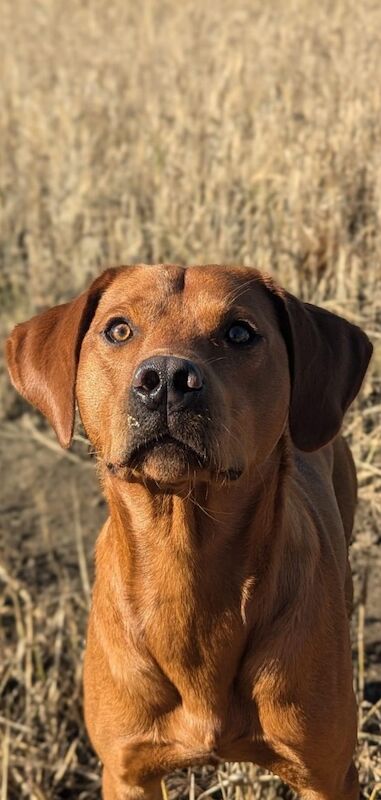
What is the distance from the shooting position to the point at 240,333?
296 cm

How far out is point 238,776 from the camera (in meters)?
3.68

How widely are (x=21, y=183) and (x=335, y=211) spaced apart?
264cm

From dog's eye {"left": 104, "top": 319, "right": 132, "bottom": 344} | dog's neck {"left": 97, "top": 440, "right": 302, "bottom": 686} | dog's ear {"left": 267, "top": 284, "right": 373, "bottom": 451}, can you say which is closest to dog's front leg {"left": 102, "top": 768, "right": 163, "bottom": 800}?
dog's neck {"left": 97, "top": 440, "right": 302, "bottom": 686}

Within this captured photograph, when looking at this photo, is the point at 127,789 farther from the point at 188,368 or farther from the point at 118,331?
the point at 188,368

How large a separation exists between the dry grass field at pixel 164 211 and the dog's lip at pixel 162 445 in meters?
1.52

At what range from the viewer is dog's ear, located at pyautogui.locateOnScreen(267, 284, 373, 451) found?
3.06m

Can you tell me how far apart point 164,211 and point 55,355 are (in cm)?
317

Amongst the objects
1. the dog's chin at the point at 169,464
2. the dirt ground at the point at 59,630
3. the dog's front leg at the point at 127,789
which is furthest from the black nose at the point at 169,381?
the dirt ground at the point at 59,630

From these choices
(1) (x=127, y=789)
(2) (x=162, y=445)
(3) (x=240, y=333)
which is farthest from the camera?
(1) (x=127, y=789)

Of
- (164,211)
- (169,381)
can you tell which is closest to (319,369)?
(169,381)

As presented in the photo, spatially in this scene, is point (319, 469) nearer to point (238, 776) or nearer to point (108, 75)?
point (238, 776)

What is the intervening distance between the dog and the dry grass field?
26.8 inches

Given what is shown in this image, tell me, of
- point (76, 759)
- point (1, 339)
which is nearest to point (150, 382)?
point (76, 759)

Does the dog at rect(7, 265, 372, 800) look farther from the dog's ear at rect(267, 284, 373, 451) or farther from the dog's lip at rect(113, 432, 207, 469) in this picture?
the dog's lip at rect(113, 432, 207, 469)
